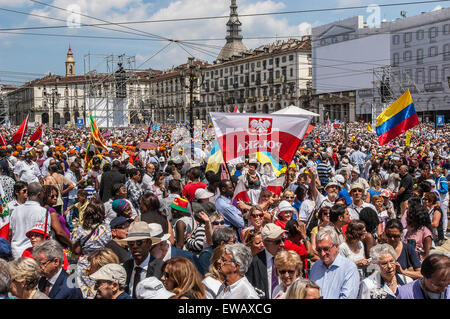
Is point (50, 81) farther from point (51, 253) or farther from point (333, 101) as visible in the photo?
point (51, 253)

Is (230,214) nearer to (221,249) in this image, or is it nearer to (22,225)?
(221,249)

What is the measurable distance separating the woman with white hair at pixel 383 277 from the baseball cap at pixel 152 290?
145cm

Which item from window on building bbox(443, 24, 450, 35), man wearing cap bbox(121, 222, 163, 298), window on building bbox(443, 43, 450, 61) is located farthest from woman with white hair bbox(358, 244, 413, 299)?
window on building bbox(443, 24, 450, 35)

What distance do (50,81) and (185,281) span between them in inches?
4856

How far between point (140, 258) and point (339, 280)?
1.60 meters

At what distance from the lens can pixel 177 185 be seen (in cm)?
663

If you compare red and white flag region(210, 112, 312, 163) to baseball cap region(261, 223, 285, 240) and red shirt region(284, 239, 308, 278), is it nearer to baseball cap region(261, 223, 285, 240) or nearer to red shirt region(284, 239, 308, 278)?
red shirt region(284, 239, 308, 278)

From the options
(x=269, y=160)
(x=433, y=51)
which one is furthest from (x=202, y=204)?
(x=433, y=51)

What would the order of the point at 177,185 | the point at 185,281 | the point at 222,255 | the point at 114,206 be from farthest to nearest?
the point at 177,185 < the point at 114,206 < the point at 222,255 < the point at 185,281

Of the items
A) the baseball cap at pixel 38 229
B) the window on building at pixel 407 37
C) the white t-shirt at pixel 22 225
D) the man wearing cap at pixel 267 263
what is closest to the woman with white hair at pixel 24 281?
the baseball cap at pixel 38 229

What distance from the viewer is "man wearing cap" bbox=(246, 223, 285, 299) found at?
13.2 feet

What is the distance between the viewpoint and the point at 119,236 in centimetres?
476

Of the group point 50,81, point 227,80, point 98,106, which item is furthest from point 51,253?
point 50,81

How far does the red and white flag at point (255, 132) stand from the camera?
719 cm
